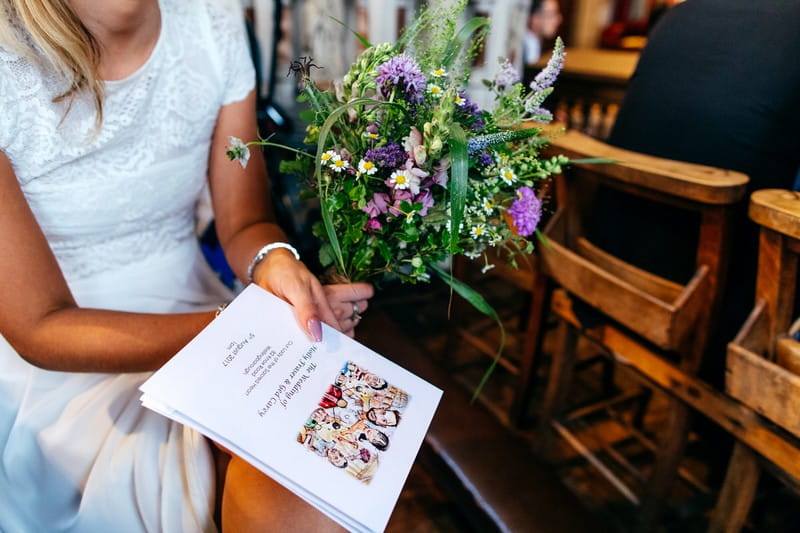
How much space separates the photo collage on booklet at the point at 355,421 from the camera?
0.70m

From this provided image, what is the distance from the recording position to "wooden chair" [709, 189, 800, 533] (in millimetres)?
961

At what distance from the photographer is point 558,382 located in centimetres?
168

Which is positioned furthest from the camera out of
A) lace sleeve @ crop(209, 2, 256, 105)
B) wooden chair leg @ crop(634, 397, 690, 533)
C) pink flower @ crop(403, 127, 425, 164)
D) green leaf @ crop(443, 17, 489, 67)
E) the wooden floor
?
the wooden floor

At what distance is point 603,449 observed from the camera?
1.87 m

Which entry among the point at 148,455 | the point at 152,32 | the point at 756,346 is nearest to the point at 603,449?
the point at 756,346

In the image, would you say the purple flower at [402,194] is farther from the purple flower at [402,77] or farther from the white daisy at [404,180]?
the purple flower at [402,77]

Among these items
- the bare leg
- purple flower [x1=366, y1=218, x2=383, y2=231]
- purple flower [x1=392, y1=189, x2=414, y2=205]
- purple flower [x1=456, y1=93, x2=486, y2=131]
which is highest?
purple flower [x1=456, y1=93, x2=486, y2=131]

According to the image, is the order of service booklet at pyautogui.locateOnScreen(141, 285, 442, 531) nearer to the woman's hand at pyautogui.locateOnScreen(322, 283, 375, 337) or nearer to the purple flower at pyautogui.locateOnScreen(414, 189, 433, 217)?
the woman's hand at pyautogui.locateOnScreen(322, 283, 375, 337)

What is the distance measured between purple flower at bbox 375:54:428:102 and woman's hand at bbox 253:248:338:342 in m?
0.32

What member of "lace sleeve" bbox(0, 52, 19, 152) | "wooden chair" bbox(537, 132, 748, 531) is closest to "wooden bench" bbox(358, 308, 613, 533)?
"wooden chair" bbox(537, 132, 748, 531)

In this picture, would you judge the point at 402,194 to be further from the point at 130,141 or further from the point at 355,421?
the point at 130,141

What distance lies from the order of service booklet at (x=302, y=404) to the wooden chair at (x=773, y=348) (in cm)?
64

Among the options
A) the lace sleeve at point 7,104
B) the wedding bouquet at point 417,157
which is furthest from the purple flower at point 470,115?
the lace sleeve at point 7,104

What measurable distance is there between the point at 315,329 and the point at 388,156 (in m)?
0.27
